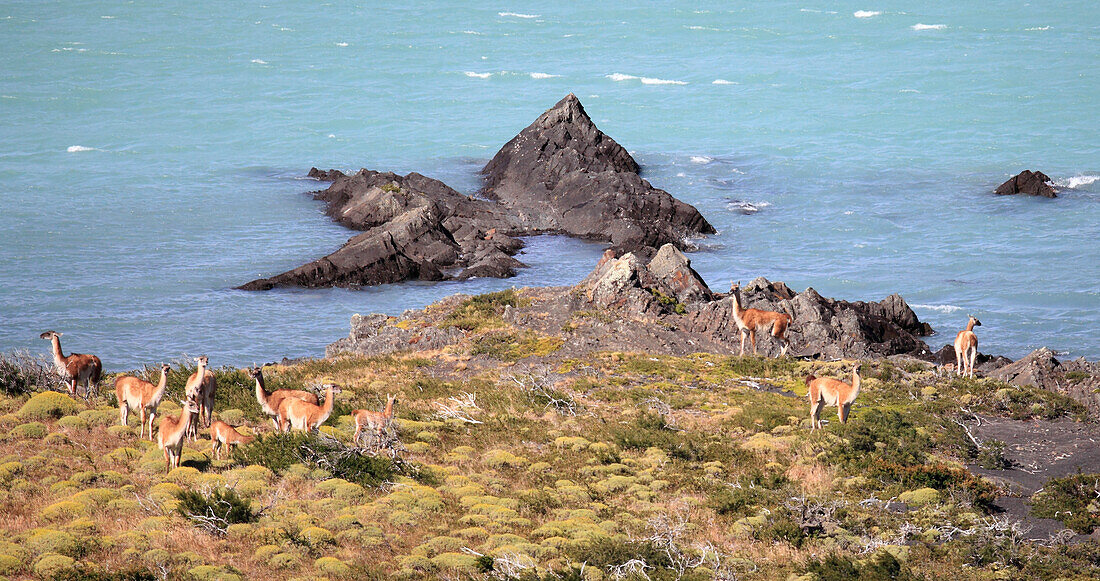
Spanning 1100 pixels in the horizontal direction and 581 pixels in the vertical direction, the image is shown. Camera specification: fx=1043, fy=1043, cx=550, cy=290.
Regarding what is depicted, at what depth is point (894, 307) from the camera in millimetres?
42844

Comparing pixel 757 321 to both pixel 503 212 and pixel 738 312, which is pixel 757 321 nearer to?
pixel 738 312

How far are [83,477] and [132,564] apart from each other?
160 inches

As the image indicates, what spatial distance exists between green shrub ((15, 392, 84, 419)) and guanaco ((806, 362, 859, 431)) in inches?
678

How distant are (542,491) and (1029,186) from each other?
196ft

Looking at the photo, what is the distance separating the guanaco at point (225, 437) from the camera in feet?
68.9

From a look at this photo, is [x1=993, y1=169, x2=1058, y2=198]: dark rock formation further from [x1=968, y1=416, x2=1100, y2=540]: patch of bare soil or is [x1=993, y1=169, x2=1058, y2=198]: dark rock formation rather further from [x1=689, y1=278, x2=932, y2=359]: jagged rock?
[x1=968, y1=416, x2=1100, y2=540]: patch of bare soil

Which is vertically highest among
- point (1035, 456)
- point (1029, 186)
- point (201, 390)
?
point (1029, 186)

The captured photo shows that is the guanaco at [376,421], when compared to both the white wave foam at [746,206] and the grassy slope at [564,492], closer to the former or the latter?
the grassy slope at [564,492]

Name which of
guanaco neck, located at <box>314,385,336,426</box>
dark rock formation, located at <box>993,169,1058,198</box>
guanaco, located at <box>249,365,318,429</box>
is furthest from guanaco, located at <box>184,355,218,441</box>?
dark rock formation, located at <box>993,169,1058,198</box>

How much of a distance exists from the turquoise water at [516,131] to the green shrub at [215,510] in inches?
988

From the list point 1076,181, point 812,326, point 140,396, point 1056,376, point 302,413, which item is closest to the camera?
point 140,396

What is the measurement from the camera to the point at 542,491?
2075 cm

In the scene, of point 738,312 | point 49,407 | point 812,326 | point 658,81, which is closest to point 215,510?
point 49,407

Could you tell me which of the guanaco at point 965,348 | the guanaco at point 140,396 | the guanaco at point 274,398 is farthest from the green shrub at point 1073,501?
the guanaco at point 140,396
